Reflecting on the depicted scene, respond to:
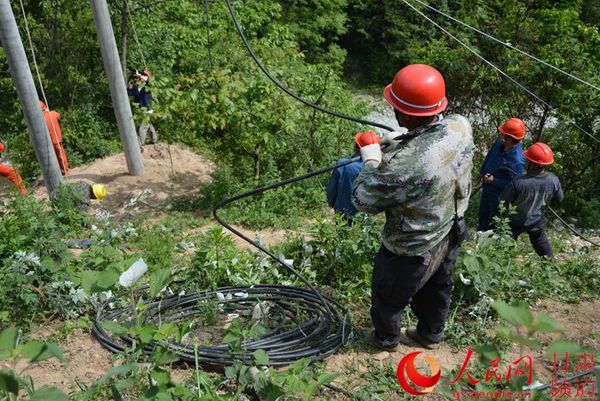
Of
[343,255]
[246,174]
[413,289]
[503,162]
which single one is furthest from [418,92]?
[246,174]

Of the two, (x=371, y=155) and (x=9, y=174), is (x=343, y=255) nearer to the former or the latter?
(x=371, y=155)

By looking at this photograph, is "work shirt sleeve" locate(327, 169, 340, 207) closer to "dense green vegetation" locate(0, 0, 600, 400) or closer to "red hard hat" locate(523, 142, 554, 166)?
"dense green vegetation" locate(0, 0, 600, 400)

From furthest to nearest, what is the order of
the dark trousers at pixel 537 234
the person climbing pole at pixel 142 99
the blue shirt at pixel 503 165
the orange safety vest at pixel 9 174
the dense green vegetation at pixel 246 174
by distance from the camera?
the person climbing pole at pixel 142 99
the orange safety vest at pixel 9 174
the blue shirt at pixel 503 165
the dark trousers at pixel 537 234
the dense green vegetation at pixel 246 174

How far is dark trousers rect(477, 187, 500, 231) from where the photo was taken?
621cm

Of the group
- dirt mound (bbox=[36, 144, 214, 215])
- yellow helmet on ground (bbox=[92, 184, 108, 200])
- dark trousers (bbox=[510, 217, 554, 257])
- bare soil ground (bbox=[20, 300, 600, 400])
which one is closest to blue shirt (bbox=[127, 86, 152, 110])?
dirt mound (bbox=[36, 144, 214, 215])

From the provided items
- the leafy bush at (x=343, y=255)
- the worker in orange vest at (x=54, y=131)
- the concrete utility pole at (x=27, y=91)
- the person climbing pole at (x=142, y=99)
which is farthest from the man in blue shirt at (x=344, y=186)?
the worker in orange vest at (x=54, y=131)

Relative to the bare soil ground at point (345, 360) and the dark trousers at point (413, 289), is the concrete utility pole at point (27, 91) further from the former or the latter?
the dark trousers at point (413, 289)

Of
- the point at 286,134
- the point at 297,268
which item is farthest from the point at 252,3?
the point at 297,268

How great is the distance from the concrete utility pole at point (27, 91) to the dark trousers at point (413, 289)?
5072 mm

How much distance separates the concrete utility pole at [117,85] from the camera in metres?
7.59

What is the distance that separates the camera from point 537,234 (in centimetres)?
585

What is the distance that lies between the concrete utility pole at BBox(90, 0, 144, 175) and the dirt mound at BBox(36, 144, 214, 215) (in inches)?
11.5

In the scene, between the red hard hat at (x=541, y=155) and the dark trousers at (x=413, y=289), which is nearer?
the dark trousers at (x=413, y=289)

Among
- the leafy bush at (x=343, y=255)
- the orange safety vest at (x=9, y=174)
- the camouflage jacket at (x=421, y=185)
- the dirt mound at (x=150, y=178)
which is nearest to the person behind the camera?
the camouflage jacket at (x=421, y=185)
